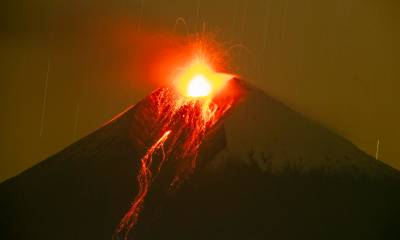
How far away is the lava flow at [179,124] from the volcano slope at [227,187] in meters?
0.21

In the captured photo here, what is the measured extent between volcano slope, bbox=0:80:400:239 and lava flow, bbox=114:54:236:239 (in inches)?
8.2

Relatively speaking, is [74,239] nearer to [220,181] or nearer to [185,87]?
[220,181]

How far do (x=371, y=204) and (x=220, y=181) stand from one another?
4.55 meters

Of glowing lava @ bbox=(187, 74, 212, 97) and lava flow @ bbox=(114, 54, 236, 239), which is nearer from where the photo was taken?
lava flow @ bbox=(114, 54, 236, 239)

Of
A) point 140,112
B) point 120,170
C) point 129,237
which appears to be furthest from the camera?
point 140,112

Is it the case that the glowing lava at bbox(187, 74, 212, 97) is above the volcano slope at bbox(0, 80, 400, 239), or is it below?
above

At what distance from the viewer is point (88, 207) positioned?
15297 millimetres

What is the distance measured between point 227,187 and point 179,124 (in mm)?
5492

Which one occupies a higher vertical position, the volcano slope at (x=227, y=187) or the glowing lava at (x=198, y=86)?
the glowing lava at (x=198, y=86)

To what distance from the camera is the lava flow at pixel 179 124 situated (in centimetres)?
1580

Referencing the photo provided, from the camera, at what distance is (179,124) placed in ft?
65.8

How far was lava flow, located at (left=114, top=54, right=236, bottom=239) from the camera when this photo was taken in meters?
15.8

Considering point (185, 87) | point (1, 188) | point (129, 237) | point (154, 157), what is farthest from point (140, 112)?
point (129, 237)

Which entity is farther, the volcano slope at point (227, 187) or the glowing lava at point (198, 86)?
the glowing lava at point (198, 86)
